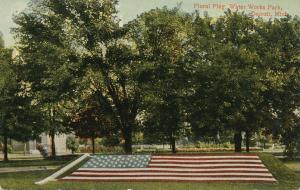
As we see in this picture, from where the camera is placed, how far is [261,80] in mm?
33594

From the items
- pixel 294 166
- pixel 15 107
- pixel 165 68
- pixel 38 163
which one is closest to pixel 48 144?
pixel 15 107

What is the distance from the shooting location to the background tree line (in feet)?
104

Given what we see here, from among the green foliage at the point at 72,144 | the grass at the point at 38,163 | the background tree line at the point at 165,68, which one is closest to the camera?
the background tree line at the point at 165,68

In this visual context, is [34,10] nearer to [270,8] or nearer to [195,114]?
[195,114]

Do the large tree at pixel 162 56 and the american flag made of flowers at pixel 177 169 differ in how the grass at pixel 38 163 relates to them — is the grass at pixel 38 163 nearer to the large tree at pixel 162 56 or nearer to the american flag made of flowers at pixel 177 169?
the large tree at pixel 162 56

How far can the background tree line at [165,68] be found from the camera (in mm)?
31828

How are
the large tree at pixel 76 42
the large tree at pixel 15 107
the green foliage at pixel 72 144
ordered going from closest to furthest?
1. the large tree at pixel 76 42
2. the large tree at pixel 15 107
3. the green foliage at pixel 72 144

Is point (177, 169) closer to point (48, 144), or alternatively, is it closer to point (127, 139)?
point (127, 139)

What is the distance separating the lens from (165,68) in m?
32.2

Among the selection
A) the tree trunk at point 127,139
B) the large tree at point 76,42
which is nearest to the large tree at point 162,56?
the large tree at point 76,42

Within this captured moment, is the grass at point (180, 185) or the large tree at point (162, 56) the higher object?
the large tree at point (162, 56)

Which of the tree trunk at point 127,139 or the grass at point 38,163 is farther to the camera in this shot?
the grass at point 38,163

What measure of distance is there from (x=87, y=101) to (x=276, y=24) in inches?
533

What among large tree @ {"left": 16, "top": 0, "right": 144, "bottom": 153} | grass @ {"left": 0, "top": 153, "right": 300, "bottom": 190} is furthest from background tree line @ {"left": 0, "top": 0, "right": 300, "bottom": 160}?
grass @ {"left": 0, "top": 153, "right": 300, "bottom": 190}
